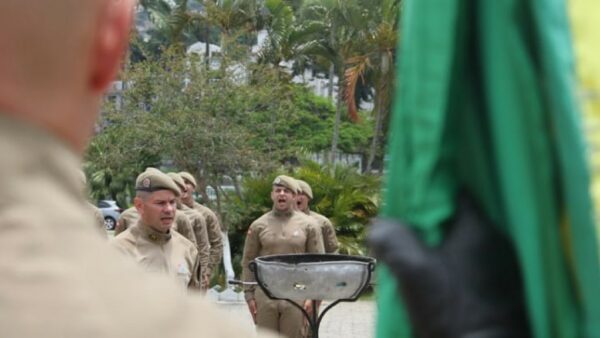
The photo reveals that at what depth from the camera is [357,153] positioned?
49.1 metres

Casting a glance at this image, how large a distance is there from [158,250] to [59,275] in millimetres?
7023

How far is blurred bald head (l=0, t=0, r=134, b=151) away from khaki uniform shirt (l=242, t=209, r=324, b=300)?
35.7 feet

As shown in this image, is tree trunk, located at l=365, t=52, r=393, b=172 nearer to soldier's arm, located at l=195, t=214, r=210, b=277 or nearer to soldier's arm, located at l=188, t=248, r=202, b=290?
soldier's arm, located at l=195, t=214, r=210, b=277

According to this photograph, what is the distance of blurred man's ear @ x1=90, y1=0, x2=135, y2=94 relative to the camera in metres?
0.91

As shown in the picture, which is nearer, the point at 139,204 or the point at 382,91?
the point at 139,204

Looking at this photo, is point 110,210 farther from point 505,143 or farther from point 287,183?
point 505,143

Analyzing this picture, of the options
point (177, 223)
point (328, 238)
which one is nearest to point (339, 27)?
point (328, 238)

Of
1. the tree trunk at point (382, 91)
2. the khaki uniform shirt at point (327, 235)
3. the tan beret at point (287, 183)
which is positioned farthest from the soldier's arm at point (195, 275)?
the tree trunk at point (382, 91)

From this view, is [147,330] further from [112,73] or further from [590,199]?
[590,199]

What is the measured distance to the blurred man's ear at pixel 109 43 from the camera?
2.98 feet

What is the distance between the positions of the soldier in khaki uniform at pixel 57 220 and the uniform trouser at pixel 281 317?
10581 millimetres

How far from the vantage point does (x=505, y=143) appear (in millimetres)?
1214

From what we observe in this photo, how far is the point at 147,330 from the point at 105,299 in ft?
0.11

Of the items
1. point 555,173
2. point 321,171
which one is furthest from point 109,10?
point 321,171
